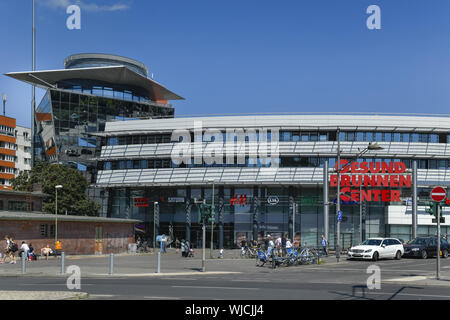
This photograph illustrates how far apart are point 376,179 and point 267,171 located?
11.1 metres

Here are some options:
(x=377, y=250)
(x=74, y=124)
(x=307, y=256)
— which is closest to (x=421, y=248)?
(x=377, y=250)

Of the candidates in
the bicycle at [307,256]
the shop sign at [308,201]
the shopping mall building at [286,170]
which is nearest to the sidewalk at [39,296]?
the bicycle at [307,256]

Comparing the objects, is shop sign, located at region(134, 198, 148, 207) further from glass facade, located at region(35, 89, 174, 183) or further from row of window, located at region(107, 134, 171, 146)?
glass facade, located at region(35, 89, 174, 183)

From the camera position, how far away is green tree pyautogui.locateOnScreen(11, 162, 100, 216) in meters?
64.9

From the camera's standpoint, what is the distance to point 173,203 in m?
66.9

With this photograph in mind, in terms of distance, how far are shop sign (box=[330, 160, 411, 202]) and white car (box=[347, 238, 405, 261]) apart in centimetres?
2060

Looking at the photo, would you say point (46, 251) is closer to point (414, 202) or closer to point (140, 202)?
point (140, 202)

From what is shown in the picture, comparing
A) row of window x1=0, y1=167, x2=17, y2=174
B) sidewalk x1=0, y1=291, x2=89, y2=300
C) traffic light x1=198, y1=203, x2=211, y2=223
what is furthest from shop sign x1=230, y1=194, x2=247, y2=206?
row of window x1=0, y1=167, x2=17, y2=174

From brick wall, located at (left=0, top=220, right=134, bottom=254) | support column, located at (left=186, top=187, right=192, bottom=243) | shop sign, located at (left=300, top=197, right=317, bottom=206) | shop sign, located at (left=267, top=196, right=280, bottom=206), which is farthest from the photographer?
support column, located at (left=186, top=187, right=192, bottom=243)

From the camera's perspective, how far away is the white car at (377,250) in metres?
37.4

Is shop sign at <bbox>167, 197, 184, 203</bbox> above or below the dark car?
above

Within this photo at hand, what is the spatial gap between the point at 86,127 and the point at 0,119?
43.5 meters

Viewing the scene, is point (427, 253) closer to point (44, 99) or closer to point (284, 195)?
point (284, 195)
